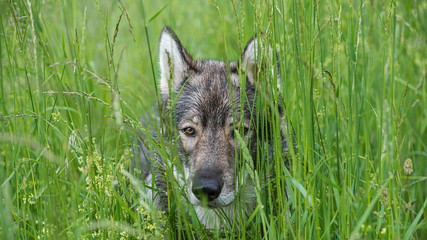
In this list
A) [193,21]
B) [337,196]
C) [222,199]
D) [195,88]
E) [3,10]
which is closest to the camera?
[337,196]

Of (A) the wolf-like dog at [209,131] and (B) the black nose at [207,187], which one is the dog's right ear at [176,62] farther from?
(B) the black nose at [207,187]

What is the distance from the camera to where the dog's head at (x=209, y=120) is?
8.98 ft

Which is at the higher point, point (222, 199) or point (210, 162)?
point (210, 162)

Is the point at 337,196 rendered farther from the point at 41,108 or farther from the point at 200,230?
the point at 41,108

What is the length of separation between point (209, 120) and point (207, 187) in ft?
2.32

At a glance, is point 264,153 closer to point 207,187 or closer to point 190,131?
point 207,187

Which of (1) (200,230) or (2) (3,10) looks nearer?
(1) (200,230)

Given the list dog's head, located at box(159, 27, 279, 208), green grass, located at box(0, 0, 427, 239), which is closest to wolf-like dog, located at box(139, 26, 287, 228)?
dog's head, located at box(159, 27, 279, 208)

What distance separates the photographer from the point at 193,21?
7238 mm

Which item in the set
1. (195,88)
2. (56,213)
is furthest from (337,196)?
(195,88)

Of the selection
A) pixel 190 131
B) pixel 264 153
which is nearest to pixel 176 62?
pixel 190 131

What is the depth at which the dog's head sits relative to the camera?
274 cm

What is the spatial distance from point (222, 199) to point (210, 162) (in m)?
0.28

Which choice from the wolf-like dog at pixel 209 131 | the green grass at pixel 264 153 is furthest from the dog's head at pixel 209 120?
the green grass at pixel 264 153
